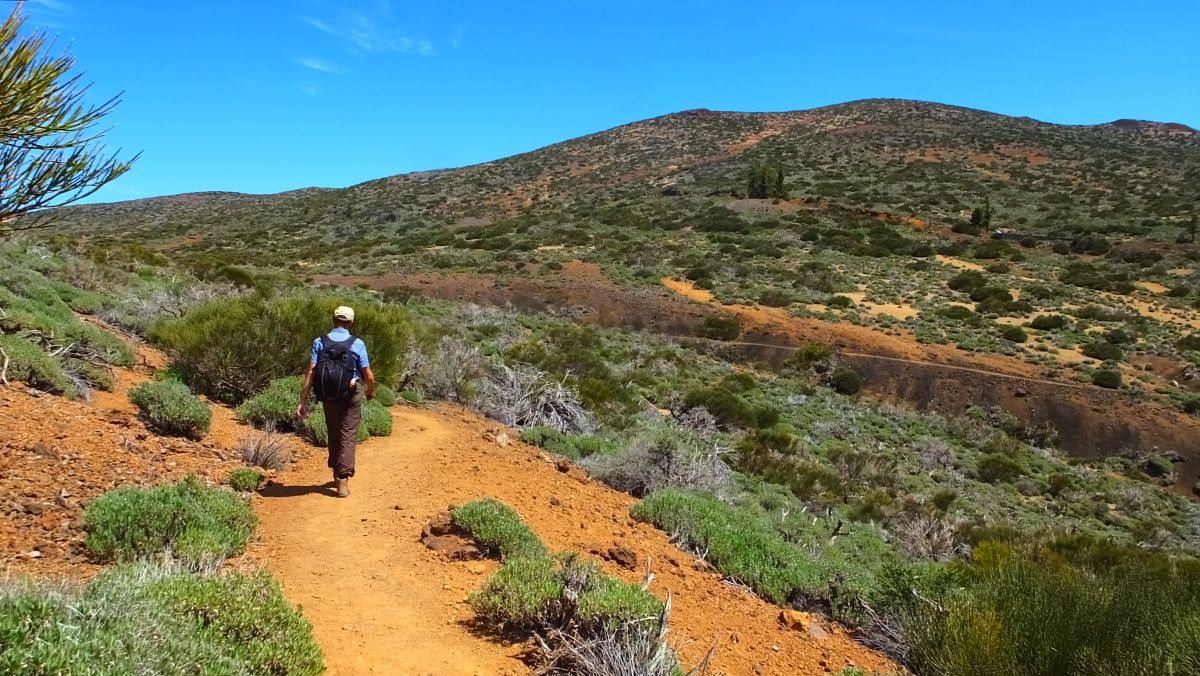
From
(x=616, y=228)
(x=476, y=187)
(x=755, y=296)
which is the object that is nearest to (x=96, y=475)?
(x=755, y=296)

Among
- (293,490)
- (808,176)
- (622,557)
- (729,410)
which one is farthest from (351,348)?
(808,176)

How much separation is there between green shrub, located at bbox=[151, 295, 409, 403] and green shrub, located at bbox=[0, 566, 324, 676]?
5425mm

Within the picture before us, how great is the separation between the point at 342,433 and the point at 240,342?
341 cm

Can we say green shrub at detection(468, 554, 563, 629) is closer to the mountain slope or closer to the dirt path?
the dirt path

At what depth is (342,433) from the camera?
18.6 feet

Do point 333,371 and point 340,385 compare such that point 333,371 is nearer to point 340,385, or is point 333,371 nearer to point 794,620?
point 340,385

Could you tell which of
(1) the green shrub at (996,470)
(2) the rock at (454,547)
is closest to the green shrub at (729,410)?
(1) the green shrub at (996,470)

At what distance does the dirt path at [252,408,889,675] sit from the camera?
3.80m

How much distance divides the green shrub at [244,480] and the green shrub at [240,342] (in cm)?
284

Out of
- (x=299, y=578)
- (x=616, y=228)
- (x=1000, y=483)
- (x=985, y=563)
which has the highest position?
(x=616, y=228)

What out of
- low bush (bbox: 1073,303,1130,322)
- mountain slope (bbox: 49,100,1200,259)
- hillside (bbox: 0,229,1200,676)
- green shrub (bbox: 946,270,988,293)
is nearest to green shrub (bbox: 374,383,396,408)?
hillside (bbox: 0,229,1200,676)

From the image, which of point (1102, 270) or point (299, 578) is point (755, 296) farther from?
point (299, 578)

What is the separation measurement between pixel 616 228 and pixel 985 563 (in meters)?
38.1

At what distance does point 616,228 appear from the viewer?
141 feet
